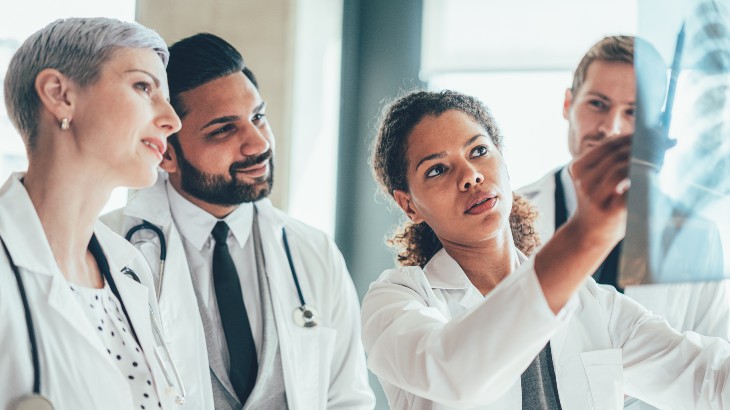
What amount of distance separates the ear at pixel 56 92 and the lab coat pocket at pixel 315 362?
2.65 feet

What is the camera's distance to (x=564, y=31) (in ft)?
10.4

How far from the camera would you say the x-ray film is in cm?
70

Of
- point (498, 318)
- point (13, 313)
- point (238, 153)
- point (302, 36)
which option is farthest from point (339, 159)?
→ point (498, 318)

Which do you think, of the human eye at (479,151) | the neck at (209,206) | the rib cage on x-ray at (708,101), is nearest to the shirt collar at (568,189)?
the human eye at (479,151)

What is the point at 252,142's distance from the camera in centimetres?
198

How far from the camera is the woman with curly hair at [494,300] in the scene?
0.80m

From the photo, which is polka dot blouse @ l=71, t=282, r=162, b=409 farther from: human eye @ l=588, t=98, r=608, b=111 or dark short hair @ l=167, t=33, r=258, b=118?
human eye @ l=588, t=98, r=608, b=111

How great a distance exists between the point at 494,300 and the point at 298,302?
1.14 meters

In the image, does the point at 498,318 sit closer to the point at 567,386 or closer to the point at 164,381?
the point at 567,386

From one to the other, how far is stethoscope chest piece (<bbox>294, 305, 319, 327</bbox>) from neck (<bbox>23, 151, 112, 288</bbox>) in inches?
26.2

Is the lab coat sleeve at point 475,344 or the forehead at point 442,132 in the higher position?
the forehead at point 442,132

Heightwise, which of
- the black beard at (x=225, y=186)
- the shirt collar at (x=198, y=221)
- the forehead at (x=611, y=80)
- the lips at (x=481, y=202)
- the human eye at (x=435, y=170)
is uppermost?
the forehead at (x=611, y=80)

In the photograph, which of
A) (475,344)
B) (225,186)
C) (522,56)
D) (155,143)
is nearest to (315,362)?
(225,186)

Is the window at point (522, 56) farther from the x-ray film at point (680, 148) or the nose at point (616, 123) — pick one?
the x-ray film at point (680, 148)
